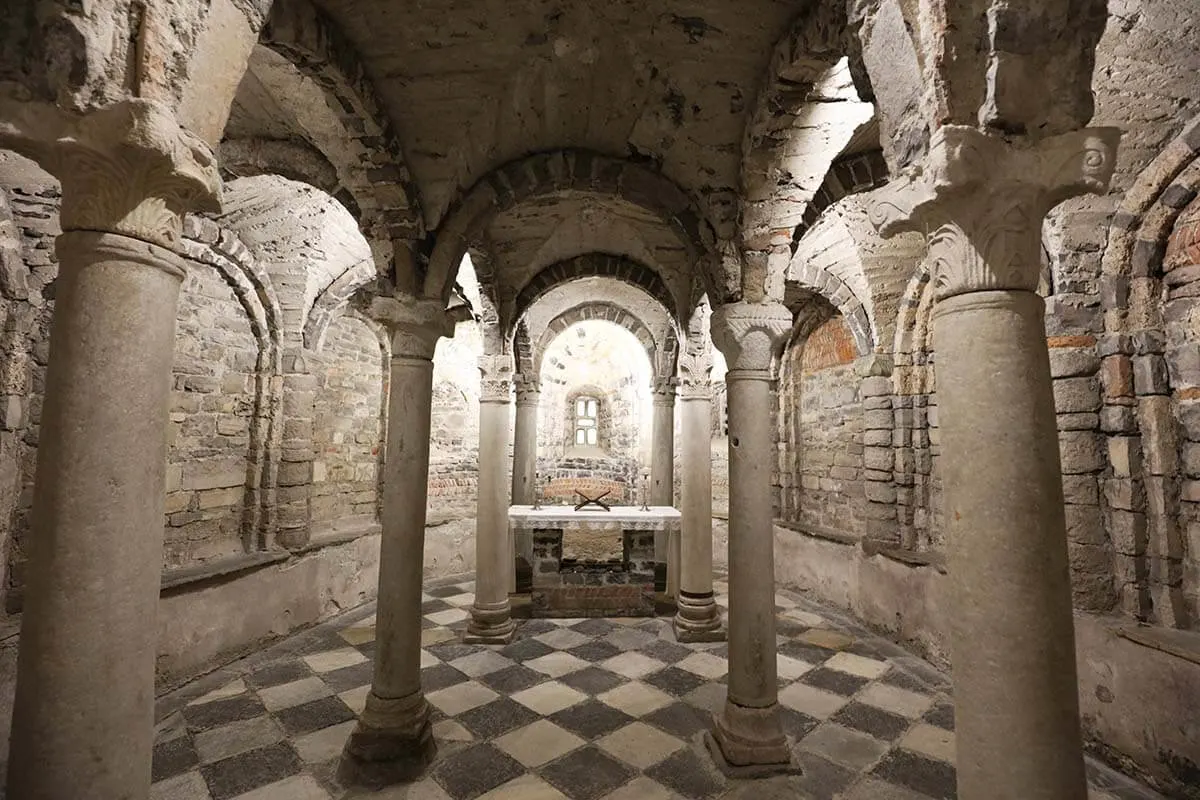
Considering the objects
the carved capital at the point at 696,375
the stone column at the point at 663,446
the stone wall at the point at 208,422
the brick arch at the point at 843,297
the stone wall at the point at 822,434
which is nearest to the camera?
the stone wall at the point at 208,422

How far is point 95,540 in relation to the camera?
1.44m

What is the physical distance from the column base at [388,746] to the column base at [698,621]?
8.89 ft

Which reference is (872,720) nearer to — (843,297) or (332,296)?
(843,297)

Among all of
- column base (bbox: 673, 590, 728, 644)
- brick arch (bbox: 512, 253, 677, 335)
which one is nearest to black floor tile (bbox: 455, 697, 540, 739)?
column base (bbox: 673, 590, 728, 644)

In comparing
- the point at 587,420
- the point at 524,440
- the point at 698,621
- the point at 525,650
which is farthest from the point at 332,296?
the point at 587,420

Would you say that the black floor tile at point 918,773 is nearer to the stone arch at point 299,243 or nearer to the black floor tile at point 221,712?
the black floor tile at point 221,712

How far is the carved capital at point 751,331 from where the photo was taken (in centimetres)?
352

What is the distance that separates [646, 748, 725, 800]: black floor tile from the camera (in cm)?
307

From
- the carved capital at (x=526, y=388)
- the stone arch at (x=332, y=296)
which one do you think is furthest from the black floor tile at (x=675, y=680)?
the stone arch at (x=332, y=296)

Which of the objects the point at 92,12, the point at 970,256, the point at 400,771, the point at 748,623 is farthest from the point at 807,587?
the point at 92,12

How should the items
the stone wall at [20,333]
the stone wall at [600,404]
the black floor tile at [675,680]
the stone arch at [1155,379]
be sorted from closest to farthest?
the stone arch at [1155,379]
the stone wall at [20,333]
the black floor tile at [675,680]
the stone wall at [600,404]

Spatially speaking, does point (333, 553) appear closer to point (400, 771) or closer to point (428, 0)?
point (400, 771)

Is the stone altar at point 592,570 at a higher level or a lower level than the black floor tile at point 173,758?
higher

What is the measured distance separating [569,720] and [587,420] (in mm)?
8975
